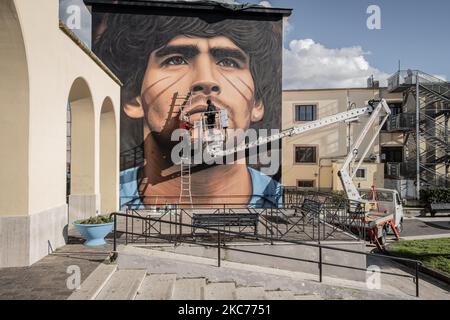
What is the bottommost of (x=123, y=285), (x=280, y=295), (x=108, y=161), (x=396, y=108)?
(x=280, y=295)

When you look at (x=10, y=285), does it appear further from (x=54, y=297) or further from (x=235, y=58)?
(x=235, y=58)

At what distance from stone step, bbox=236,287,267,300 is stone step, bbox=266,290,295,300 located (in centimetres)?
13

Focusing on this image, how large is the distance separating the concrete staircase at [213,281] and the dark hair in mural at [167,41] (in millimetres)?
9332

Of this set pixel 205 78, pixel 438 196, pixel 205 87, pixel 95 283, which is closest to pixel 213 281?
pixel 95 283

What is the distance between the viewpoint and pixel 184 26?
16.1 m

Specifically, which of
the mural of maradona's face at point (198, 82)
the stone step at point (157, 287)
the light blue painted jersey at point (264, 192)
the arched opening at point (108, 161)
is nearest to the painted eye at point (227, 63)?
the mural of maradona's face at point (198, 82)

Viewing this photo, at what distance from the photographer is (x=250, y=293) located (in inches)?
268

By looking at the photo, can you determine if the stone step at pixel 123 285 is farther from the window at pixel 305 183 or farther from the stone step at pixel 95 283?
the window at pixel 305 183

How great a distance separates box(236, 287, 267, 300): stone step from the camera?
259 inches

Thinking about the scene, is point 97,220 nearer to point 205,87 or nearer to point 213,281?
point 213,281

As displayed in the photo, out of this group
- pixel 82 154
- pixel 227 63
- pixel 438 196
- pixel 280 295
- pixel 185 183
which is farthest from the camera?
pixel 438 196

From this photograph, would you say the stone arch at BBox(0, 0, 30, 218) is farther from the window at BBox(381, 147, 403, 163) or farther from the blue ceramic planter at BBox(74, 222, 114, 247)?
the window at BBox(381, 147, 403, 163)

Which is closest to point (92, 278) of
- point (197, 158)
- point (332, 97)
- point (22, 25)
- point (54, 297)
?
point (54, 297)

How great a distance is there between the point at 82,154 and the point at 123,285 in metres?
5.70
